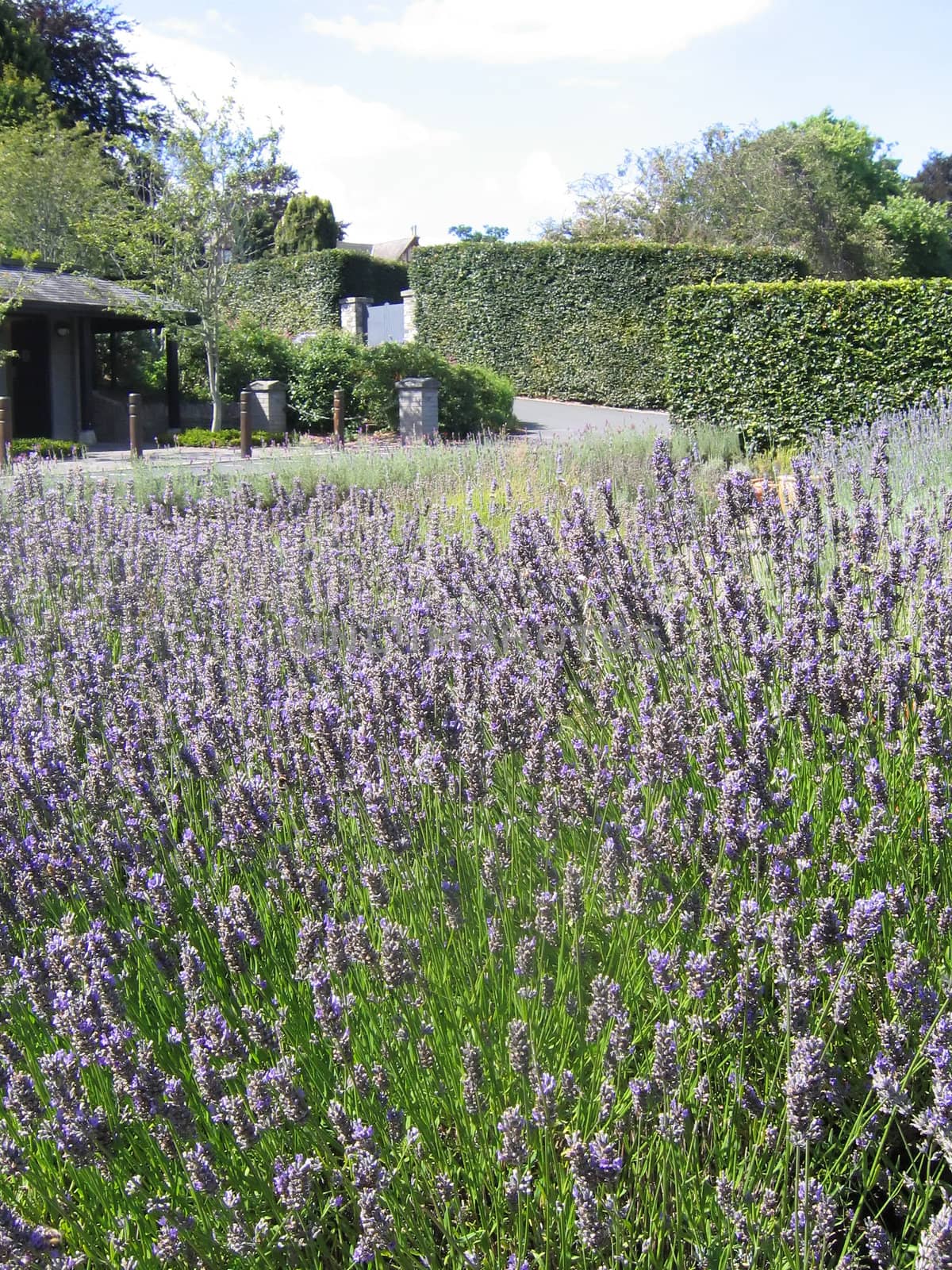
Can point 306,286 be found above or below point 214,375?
above

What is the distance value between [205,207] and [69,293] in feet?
11.1

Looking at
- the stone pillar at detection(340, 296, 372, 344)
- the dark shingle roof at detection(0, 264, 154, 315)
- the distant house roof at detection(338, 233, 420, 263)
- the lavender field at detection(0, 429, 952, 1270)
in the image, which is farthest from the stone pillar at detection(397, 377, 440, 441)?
the distant house roof at detection(338, 233, 420, 263)

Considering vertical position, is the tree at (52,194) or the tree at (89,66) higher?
the tree at (89,66)

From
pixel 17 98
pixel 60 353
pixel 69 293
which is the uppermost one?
pixel 17 98

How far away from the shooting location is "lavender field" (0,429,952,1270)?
1686mm

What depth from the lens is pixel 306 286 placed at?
33062mm

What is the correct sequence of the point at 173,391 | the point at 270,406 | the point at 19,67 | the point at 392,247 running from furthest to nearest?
the point at 392,247 → the point at 19,67 → the point at 173,391 → the point at 270,406

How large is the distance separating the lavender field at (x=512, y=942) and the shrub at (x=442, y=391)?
17.9 meters

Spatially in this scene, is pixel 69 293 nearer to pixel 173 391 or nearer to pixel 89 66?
pixel 173 391

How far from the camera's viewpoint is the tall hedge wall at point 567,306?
25391 millimetres

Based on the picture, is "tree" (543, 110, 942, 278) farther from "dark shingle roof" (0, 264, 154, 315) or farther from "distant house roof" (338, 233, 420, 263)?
"distant house roof" (338, 233, 420, 263)

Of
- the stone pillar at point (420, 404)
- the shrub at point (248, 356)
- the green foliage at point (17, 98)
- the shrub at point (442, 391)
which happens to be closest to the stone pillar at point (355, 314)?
the shrub at point (248, 356)

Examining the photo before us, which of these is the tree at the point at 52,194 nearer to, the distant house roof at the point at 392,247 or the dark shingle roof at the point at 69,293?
the dark shingle roof at the point at 69,293

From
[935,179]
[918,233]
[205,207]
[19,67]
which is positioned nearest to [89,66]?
[19,67]
